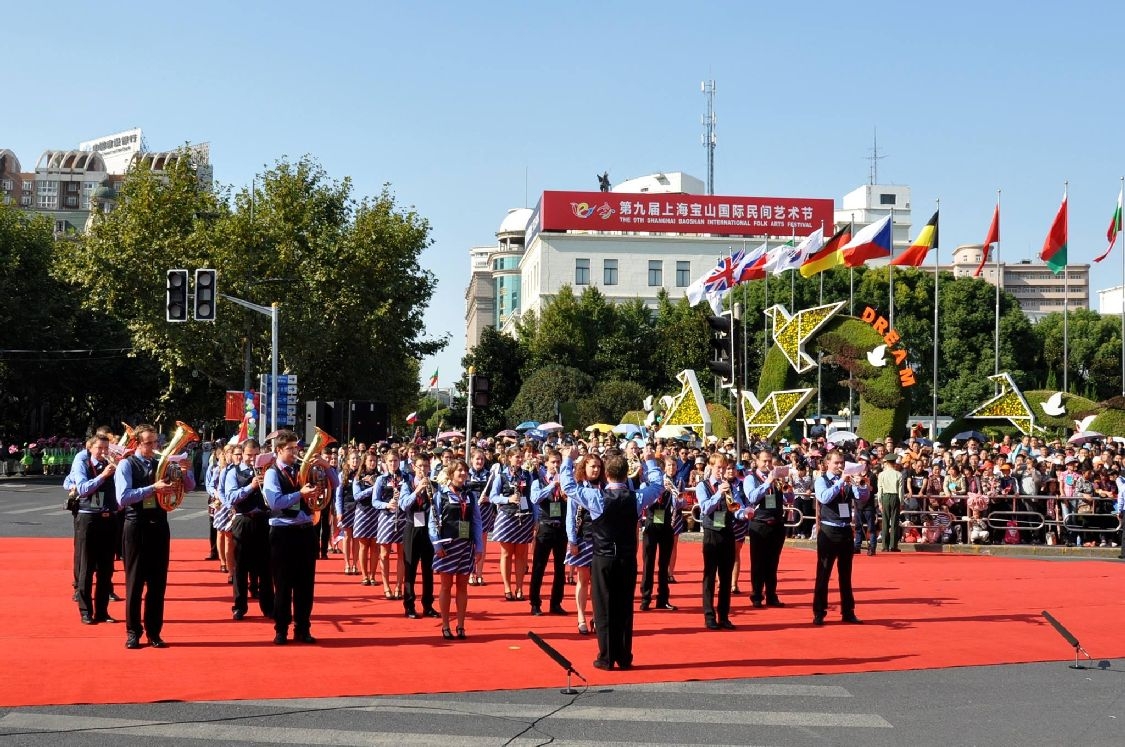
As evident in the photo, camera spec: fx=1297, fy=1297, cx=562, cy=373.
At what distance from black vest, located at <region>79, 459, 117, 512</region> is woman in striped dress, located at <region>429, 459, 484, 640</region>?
10.4ft

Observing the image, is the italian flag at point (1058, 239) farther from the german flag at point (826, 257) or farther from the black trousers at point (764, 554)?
Result: the black trousers at point (764, 554)

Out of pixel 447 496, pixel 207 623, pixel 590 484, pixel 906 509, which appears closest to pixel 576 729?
pixel 590 484

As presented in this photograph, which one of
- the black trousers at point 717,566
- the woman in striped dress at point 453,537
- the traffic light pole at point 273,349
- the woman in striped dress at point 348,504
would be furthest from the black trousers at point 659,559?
the traffic light pole at point 273,349

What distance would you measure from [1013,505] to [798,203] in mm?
71375

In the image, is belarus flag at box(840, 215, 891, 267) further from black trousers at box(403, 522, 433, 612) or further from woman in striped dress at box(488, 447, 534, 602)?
black trousers at box(403, 522, 433, 612)

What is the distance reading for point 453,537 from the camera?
39.1 feet

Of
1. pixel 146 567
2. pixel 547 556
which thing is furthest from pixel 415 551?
pixel 146 567

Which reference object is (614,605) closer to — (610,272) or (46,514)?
(46,514)

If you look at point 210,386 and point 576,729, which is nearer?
point 576,729

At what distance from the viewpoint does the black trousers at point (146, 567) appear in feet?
36.9

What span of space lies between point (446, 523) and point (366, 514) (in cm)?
436

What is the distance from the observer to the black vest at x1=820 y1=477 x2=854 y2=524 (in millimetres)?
13117

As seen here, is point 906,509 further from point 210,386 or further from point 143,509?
point 210,386

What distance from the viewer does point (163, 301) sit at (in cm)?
4672
